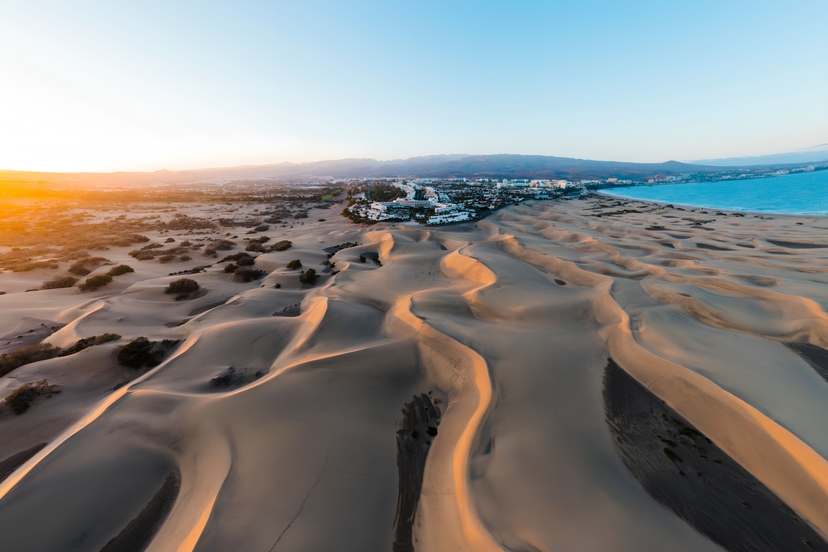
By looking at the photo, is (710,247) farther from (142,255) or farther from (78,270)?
(78,270)

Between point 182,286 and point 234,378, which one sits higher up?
point 182,286

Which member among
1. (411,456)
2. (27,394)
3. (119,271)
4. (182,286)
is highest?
(119,271)

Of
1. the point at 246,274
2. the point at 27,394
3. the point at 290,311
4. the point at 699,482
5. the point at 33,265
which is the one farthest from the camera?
the point at 246,274

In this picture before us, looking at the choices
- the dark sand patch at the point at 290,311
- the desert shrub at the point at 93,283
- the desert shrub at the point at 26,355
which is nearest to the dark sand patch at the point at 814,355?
the dark sand patch at the point at 290,311

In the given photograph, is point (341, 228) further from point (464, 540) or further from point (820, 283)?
point (820, 283)

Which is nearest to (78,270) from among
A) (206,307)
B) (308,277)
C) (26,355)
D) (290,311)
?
(206,307)

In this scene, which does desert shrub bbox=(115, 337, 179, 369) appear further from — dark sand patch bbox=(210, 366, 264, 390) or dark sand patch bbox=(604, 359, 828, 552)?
dark sand patch bbox=(604, 359, 828, 552)

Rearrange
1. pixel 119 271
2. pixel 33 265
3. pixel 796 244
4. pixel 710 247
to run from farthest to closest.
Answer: pixel 710 247
pixel 796 244
pixel 33 265
pixel 119 271

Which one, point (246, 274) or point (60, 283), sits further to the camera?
Answer: point (246, 274)

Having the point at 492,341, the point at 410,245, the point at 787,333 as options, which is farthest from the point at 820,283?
the point at 410,245
